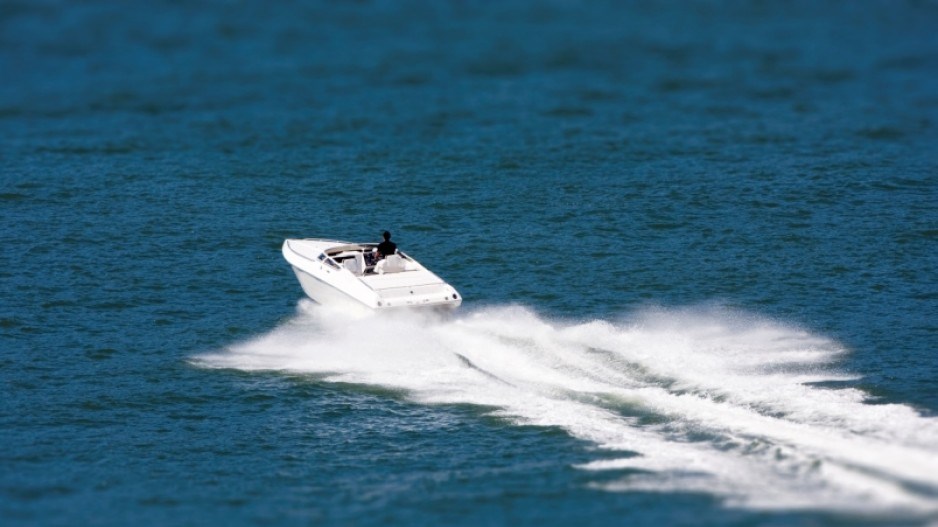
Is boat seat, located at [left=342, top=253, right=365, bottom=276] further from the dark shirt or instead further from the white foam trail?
the white foam trail

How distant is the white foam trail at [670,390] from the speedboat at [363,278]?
0.53 m

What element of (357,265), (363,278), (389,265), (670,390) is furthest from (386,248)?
(670,390)

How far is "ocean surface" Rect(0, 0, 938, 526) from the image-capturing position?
2700 centimetres

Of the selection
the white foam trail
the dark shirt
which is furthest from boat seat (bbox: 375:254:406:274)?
the white foam trail

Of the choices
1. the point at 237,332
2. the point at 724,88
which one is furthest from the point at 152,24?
the point at 237,332

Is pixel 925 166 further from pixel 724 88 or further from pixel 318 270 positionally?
pixel 318 270

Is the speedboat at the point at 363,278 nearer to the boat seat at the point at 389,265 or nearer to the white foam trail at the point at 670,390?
the boat seat at the point at 389,265

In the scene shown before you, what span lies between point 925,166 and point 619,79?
17.3 metres

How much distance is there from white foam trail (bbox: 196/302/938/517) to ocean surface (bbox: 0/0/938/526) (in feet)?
0.34

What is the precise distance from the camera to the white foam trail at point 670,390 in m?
25.4

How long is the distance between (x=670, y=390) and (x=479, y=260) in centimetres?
1329

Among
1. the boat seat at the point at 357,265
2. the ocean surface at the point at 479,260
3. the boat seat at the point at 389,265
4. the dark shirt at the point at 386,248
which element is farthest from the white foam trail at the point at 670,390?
the dark shirt at the point at 386,248

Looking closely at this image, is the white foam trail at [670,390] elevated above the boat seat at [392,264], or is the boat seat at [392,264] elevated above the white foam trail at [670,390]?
the boat seat at [392,264]

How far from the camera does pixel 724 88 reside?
213 ft
